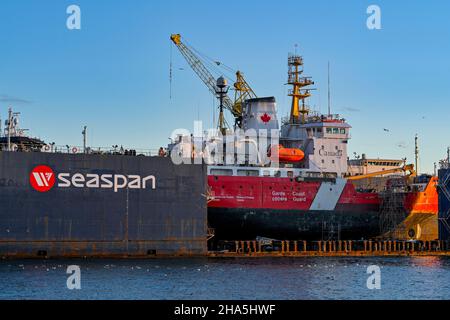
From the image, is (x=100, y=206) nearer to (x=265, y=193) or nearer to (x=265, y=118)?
(x=265, y=193)

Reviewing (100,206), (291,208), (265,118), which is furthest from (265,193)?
(100,206)

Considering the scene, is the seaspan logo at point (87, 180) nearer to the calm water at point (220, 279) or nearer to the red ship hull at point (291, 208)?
the calm water at point (220, 279)

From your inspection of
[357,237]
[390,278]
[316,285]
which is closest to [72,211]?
[316,285]

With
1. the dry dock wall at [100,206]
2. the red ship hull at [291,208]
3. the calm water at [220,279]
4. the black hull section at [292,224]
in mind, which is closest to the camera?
the calm water at [220,279]

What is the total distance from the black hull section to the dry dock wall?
14.8ft

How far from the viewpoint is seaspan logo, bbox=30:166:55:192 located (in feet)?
142

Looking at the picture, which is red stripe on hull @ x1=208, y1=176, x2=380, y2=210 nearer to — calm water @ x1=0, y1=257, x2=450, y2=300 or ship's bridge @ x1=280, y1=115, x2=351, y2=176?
ship's bridge @ x1=280, y1=115, x2=351, y2=176

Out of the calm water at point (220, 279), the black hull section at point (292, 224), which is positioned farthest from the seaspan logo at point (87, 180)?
the black hull section at point (292, 224)

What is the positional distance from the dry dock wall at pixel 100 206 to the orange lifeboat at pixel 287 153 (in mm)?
8446

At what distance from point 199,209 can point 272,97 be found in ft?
43.1

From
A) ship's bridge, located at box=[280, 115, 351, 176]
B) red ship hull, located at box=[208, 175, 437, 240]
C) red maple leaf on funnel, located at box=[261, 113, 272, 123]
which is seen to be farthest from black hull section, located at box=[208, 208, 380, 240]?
red maple leaf on funnel, located at box=[261, 113, 272, 123]

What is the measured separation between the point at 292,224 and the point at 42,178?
18.0m

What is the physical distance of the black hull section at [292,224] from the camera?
51281 mm

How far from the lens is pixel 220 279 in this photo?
124ft
